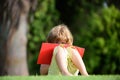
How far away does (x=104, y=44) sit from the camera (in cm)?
2906

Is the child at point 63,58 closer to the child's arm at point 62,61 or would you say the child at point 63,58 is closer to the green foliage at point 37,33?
the child's arm at point 62,61

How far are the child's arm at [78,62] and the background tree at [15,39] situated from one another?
412 inches

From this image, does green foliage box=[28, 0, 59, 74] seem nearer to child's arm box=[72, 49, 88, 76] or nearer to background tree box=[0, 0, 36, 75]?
background tree box=[0, 0, 36, 75]

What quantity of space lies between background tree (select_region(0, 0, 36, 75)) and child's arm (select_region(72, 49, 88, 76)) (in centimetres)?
1047

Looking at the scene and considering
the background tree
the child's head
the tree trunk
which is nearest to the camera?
the child's head

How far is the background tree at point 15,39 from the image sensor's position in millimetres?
17047

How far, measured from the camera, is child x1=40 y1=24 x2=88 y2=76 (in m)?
6.44

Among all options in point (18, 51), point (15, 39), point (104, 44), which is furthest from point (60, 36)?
point (104, 44)

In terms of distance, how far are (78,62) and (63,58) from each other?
0.60 ft

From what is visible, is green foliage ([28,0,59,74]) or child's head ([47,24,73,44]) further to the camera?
green foliage ([28,0,59,74])

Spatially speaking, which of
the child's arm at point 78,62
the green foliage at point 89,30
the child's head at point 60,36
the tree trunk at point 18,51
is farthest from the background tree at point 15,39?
the child's arm at point 78,62

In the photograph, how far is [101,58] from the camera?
2958 centimetres

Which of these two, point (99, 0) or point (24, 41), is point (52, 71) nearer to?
point (24, 41)

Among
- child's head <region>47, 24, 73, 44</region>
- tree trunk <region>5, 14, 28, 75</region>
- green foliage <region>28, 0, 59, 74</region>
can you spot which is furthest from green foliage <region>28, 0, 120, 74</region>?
child's head <region>47, 24, 73, 44</region>
